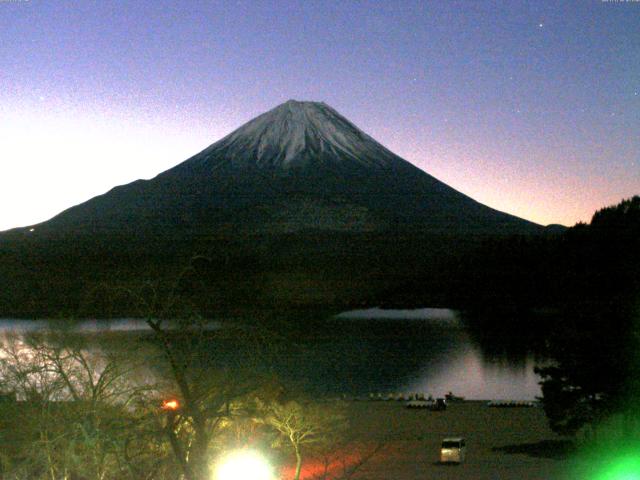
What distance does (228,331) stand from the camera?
7.22 metres

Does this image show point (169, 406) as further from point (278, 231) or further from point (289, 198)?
point (289, 198)

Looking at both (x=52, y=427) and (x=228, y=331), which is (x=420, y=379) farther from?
(x=228, y=331)

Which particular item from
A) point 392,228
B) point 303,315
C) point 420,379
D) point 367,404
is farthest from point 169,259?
point 367,404

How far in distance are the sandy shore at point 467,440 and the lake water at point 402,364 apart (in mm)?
4687

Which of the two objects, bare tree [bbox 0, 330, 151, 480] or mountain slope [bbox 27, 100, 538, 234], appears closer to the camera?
bare tree [bbox 0, 330, 151, 480]

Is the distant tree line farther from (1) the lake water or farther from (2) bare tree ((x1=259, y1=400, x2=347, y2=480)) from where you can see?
(1) the lake water

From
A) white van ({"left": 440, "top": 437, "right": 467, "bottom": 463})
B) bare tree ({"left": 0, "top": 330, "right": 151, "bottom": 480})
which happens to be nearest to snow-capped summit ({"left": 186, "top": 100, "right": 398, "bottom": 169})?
white van ({"left": 440, "top": 437, "right": 467, "bottom": 463})

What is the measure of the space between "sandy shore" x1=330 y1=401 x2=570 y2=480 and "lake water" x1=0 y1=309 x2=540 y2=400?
185 inches

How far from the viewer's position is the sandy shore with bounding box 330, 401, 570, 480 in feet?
73.1

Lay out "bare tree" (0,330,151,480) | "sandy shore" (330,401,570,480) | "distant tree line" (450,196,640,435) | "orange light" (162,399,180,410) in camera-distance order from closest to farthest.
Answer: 1. "orange light" (162,399,180,410)
2. "bare tree" (0,330,151,480)
3. "distant tree line" (450,196,640,435)
4. "sandy shore" (330,401,570,480)

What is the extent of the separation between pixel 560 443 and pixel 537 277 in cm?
7721

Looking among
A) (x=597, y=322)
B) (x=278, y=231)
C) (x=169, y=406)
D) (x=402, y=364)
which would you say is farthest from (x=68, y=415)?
(x=278, y=231)

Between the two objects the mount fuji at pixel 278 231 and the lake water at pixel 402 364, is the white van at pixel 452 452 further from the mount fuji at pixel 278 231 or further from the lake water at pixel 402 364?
the mount fuji at pixel 278 231

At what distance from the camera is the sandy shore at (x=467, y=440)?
22.3 m
